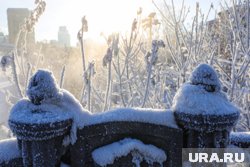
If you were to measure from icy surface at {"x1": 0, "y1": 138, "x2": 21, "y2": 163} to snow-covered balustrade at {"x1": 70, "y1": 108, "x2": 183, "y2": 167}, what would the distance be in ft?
1.64

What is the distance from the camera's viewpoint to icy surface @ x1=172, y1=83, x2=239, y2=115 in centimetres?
263

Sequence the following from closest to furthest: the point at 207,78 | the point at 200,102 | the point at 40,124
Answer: the point at 40,124 → the point at 200,102 → the point at 207,78

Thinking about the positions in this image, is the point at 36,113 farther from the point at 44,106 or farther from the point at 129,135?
the point at 129,135

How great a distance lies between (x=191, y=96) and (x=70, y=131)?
1158 millimetres

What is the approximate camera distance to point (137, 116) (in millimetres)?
2736

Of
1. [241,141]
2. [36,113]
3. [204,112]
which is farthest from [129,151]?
[241,141]

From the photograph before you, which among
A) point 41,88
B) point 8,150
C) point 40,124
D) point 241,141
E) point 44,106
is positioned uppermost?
point 41,88

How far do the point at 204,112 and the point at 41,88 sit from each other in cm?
143

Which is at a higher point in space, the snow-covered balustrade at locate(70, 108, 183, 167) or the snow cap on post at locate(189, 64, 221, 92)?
the snow cap on post at locate(189, 64, 221, 92)

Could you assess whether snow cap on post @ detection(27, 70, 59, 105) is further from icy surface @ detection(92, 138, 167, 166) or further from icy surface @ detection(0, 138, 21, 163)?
icy surface @ detection(92, 138, 167, 166)

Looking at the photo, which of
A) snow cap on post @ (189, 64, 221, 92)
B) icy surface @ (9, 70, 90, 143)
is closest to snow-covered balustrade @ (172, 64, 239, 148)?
snow cap on post @ (189, 64, 221, 92)

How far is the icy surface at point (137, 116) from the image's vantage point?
2680mm

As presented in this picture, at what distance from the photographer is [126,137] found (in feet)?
9.04

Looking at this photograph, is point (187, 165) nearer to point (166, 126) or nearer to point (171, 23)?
point (166, 126)
